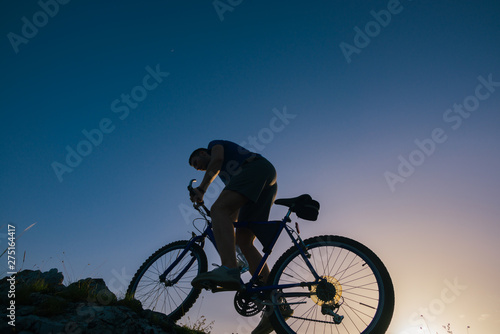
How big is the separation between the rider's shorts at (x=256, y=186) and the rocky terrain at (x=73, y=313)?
5.40 feet

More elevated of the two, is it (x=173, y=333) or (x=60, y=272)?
(x=60, y=272)

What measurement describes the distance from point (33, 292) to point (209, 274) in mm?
2043

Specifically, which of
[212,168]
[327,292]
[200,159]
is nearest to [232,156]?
[212,168]

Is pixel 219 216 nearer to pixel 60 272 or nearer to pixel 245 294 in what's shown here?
pixel 245 294

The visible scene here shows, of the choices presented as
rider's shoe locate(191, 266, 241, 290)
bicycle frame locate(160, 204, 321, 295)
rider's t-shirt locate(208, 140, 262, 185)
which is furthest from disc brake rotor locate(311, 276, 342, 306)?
rider's t-shirt locate(208, 140, 262, 185)

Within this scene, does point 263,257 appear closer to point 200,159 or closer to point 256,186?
point 256,186

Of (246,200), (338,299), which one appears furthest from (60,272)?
(338,299)

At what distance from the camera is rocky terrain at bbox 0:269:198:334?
265 cm

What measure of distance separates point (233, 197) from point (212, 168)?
547mm

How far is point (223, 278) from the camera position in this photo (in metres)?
3.06

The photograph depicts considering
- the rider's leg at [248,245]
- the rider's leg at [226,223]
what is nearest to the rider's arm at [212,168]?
the rider's leg at [226,223]

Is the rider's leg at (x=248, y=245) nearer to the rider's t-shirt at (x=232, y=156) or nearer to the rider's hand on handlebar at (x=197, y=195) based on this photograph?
the rider's hand on handlebar at (x=197, y=195)

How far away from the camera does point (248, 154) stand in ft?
13.0

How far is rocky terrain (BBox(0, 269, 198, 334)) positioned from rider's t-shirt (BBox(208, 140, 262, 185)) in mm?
1997
